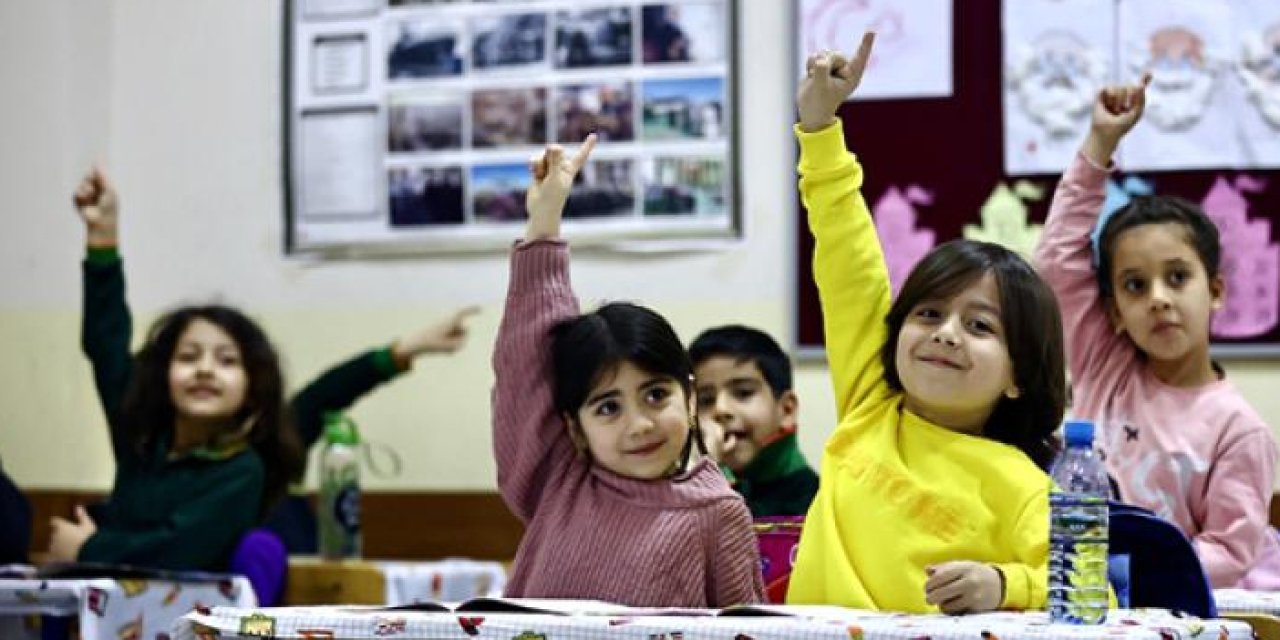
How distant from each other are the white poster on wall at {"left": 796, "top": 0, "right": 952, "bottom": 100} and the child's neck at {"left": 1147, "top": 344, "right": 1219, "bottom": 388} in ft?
4.16

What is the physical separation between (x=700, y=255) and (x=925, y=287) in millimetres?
2058

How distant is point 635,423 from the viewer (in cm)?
214

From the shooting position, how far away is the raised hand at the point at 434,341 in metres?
4.08

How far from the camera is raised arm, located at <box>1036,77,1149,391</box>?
2809 millimetres

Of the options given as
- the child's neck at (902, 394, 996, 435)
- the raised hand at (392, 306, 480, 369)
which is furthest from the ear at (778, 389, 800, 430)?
the raised hand at (392, 306, 480, 369)

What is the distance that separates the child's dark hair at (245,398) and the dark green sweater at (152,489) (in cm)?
5

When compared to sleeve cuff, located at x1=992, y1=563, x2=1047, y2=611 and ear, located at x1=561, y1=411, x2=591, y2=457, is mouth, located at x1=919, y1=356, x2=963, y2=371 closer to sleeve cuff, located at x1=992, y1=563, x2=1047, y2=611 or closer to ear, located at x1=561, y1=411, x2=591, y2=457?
sleeve cuff, located at x1=992, y1=563, x2=1047, y2=611

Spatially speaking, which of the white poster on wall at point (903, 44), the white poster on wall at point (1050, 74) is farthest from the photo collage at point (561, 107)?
the white poster on wall at point (1050, 74)

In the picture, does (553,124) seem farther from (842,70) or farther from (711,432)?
(842,70)

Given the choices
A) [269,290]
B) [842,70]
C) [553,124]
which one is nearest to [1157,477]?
[842,70]

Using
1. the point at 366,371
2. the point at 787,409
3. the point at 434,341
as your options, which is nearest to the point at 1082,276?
the point at 787,409

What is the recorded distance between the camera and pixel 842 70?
2174 mm

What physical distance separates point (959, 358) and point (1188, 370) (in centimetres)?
90

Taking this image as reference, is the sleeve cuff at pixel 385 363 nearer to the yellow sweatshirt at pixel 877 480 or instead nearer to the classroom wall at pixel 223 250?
the classroom wall at pixel 223 250
